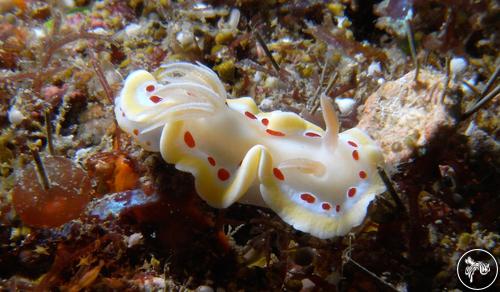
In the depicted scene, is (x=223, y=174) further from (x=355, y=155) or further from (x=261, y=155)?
(x=355, y=155)

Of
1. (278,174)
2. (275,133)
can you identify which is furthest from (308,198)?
(275,133)

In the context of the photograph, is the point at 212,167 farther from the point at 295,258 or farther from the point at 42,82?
→ the point at 42,82

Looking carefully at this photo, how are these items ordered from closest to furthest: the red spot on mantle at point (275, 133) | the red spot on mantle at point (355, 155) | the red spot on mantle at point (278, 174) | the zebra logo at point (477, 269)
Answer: the zebra logo at point (477, 269)
the red spot on mantle at point (278, 174)
the red spot on mantle at point (355, 155)
the red spot on mantle at point (275, 133)

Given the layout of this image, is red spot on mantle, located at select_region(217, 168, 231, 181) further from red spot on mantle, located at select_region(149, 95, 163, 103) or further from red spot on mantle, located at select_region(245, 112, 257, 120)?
red spot on mantle, located at select_region(149, 95, 163, 103)

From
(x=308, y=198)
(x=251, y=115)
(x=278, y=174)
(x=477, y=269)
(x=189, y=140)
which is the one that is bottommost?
(x=477, y=269)

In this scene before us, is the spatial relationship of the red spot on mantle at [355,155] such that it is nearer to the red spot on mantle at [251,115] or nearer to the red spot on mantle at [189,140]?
the red spot on mantle at [251,115]

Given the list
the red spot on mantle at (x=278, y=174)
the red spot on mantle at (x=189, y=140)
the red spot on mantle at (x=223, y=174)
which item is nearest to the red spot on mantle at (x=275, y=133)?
the red spot on mantle at (x=278, y=174)

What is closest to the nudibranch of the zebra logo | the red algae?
the red algae
